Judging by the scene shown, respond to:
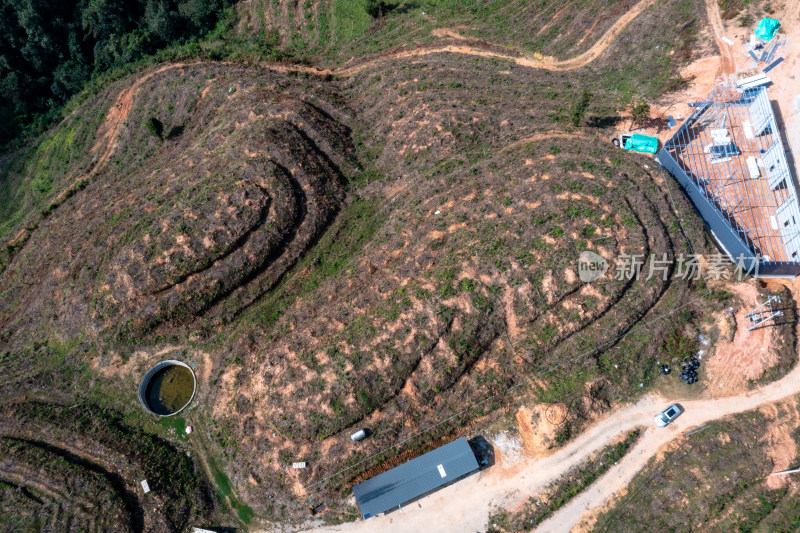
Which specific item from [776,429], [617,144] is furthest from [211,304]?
[776,429]

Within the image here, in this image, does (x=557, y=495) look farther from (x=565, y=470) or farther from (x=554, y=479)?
(x=565, y=470)

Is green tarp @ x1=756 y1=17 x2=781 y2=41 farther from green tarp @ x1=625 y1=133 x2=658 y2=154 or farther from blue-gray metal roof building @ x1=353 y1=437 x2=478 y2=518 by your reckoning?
blue-gray metal roof building @ x1=353 y1=437 x2=478 y2=518

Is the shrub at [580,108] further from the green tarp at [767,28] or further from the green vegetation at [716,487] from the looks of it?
the green vegetation at [716,487]

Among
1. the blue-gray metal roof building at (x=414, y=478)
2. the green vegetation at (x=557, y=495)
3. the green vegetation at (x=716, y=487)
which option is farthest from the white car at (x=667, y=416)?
the blue-gray metal roof building at (x=414, y=478)

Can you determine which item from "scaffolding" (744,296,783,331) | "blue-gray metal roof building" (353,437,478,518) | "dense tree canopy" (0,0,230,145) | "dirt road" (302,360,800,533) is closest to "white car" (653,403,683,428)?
"dirt road" (302,360,800,533)

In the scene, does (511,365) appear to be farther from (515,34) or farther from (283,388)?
(515,34)

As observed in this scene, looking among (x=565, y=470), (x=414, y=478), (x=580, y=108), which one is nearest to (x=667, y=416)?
(x=565, y=470)
